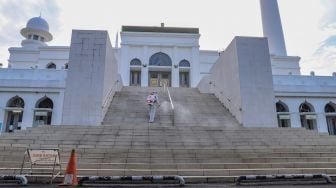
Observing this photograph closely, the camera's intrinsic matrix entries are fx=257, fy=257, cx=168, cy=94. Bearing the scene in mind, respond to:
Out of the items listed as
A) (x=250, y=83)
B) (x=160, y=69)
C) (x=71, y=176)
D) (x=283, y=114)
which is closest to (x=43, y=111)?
→ (x=160, y=69)

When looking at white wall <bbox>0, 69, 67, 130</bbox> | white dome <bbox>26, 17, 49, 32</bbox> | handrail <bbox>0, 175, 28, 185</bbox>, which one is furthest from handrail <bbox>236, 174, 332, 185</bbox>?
white dome <bbox>26, 17, 49, 32</bbox>

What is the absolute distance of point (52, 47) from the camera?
34.3 meters

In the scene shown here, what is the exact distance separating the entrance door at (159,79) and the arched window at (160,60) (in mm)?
1292

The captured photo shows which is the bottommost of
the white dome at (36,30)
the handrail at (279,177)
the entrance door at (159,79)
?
the handrail at (279,177)

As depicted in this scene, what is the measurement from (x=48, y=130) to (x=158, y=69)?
23131 mm

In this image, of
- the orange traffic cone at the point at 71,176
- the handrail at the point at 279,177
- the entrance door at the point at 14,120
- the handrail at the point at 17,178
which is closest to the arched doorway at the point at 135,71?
the entrance door at the point at 14,120

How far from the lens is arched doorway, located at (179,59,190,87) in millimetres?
32859

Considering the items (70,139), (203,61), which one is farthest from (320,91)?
(70,139)

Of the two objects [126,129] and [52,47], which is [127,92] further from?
[52,47]

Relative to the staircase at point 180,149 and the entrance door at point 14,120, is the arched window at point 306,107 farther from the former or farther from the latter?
the entrance door at point 14,120

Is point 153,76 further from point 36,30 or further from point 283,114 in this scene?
point 36,30

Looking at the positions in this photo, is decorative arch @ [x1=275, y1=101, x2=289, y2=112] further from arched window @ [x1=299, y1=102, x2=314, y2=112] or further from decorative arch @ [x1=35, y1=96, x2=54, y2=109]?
decorative arch @ [x1=35, y1=96, x2=54, y2=109]

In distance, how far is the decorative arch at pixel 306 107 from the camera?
81.7ft

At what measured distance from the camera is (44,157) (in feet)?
21.0
